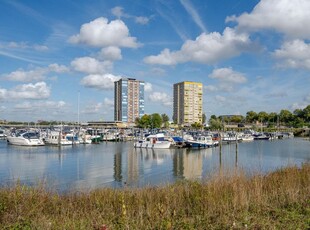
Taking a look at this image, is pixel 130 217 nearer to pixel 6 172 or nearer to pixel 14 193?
pixel 14 193

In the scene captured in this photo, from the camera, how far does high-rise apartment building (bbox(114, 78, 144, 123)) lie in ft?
627

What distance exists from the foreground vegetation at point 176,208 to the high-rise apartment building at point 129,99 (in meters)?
179

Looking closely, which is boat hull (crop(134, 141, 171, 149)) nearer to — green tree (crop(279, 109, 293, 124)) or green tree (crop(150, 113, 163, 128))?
green tree (crop(150, 113, 163, 128))

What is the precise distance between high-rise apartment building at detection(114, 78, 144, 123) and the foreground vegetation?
7061 inches

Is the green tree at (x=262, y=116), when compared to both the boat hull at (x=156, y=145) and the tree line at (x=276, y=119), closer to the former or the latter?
the tree line at (x=276, y=119)

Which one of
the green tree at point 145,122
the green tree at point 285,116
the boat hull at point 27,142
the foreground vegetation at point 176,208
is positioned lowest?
the boat hull at point 27,142

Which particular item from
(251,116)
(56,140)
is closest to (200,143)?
(56,140)

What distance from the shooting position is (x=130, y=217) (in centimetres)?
840

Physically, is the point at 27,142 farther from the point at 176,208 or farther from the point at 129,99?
the point at 129,99

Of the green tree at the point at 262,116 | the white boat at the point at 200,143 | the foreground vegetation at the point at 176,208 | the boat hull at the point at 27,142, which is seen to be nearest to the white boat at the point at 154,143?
Result: the white boat at the point at 200,143

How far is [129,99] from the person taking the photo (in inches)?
7520

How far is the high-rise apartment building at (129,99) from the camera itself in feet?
627

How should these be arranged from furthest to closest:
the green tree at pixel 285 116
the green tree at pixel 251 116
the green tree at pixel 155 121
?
1. the green tree at pixel 251 116
2. the green tree at pixel 285 116
3. the green tree at pixel 155 121

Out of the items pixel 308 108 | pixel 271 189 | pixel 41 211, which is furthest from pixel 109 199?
pixel 308 108
